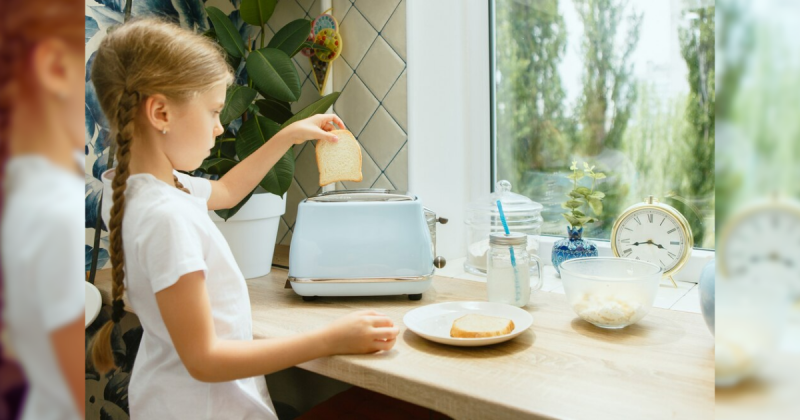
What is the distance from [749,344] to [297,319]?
37.7 inches

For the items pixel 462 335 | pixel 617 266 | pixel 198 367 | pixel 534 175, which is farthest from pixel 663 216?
pixel 198 367

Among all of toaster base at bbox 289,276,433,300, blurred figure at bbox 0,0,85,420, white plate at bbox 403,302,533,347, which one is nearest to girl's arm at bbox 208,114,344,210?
toaster base at bbox 289,276,433,300

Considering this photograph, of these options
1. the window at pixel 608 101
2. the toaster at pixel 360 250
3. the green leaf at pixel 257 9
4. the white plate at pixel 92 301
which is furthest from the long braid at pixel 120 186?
the window at pixel 608 101

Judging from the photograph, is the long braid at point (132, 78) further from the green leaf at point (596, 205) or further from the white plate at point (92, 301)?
the green leaf at point (596, 205)

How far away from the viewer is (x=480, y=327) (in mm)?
910

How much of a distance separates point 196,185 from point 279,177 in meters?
0.21

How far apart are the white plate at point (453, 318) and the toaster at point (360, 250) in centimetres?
10

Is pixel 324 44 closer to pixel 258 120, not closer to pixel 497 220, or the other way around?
pixel 258 120

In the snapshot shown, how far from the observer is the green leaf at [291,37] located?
1.41 metres

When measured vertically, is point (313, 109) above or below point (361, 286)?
above

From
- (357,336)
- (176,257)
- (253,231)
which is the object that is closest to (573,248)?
(357,336)

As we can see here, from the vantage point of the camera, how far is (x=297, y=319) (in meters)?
1.06

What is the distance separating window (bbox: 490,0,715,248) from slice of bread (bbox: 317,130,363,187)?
56 cm

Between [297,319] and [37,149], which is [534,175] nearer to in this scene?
[297,319]
